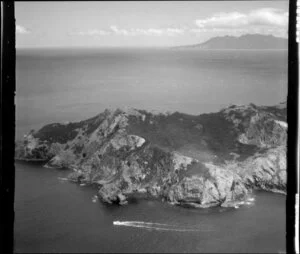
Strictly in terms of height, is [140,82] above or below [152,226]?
above

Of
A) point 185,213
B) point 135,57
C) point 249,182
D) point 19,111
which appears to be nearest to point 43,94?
point 19,111

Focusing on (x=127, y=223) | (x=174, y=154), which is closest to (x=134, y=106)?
(x=174, y=154)

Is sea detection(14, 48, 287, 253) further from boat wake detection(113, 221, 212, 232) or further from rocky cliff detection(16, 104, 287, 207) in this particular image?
rocky cliff detection(16, 104, 287, 207)

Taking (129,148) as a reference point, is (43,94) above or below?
above

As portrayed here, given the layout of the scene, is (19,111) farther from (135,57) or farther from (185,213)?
(185,213)

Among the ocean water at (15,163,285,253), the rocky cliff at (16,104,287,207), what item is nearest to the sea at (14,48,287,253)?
the ocean water at (15,163,285,253)

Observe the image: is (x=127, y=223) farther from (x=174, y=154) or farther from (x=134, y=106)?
(x=134, y=106)

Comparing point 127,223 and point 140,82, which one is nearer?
point 140,82
